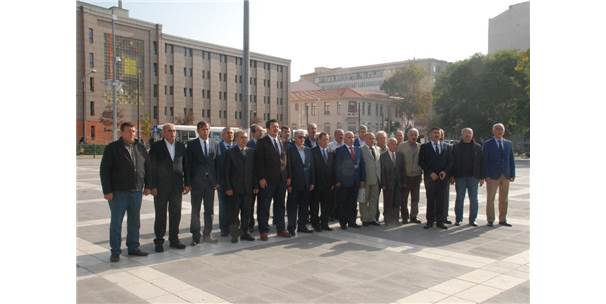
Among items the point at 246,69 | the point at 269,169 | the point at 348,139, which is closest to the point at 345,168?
the point at 348,139

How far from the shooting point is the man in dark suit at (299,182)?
28.3 ft

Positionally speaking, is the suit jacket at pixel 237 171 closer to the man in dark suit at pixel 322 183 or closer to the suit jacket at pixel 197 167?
the suit jacket at pixel 197 167

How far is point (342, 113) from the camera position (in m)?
79.3

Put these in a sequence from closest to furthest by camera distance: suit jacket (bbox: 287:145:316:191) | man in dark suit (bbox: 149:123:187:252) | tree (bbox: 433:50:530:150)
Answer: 1. man in dark suit (bbox: 149:123:187:252)
2. suit jacket (bbox: 287:145:316:191)
3. tree (bbox: 433:50:530:150)

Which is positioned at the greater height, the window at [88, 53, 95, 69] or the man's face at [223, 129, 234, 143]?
the window at [88, 53, 95, 69]

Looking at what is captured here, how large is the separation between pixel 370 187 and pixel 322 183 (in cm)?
114

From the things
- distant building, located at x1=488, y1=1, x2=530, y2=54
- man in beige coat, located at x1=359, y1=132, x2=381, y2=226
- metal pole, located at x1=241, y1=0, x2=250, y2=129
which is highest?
distant building, located at x1=488, y1=1, x2=530, y2=54

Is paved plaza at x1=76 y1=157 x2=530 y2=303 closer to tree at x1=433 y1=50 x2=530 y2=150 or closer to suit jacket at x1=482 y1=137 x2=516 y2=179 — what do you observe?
suit jacket at x1=482 y1=137 x2=516 y2=179

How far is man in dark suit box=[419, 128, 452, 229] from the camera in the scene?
9.37 metres

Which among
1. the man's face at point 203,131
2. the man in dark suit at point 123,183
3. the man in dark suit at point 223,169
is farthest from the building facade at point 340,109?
the man in dark suit at point 123,183

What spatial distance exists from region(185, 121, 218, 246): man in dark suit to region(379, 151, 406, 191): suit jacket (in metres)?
3.63

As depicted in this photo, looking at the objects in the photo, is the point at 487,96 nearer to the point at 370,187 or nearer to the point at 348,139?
the point at 370,187

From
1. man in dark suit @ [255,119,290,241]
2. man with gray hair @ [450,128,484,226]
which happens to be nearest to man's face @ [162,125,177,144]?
man in dark suit @ [255,119,290,241]

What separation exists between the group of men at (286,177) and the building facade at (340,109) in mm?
66710
